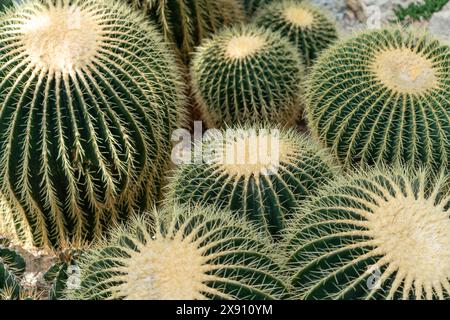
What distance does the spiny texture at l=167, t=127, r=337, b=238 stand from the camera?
2.29 metres

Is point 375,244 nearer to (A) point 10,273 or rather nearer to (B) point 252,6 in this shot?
(A) point 10,273

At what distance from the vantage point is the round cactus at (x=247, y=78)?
315 centimetres

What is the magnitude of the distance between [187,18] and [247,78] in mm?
506

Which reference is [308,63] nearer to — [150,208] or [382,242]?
[150,208]

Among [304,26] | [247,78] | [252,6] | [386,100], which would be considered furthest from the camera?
[252,6]

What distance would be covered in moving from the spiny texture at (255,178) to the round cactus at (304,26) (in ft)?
3.93

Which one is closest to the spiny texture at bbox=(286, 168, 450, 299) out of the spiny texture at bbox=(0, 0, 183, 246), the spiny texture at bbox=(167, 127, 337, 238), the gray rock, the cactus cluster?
the cactus cluster

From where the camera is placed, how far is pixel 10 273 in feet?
7.51

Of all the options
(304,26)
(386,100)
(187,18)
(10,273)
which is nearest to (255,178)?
(386,100)

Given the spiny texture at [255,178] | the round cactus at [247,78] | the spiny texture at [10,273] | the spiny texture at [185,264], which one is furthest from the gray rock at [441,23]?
the spiny texture at [10,273]

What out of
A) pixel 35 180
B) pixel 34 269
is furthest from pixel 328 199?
pixel 34 269

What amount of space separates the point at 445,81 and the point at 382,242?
1.09m

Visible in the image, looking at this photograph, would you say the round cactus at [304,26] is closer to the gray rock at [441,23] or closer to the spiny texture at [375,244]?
the gray rock at [441,23]

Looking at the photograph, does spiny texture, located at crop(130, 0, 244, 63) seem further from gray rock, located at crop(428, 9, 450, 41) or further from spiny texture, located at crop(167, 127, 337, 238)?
gray rock, located at crop(428, 9, 450, 41)
